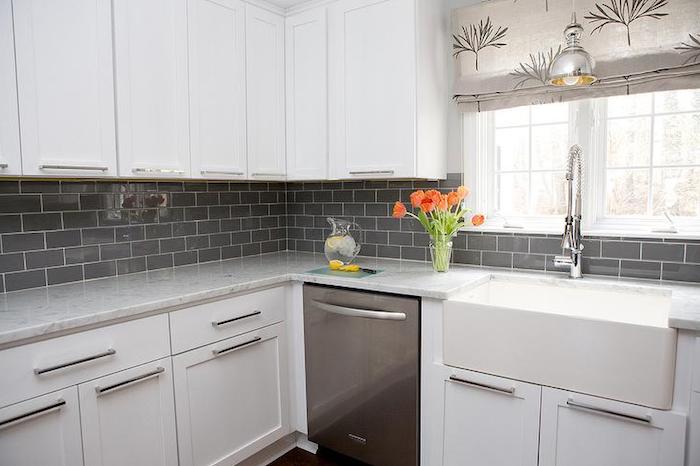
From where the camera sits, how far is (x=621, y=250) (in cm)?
220

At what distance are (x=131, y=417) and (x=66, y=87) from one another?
1.27 metres

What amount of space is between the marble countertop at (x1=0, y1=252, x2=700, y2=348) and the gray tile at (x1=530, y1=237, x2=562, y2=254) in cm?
13

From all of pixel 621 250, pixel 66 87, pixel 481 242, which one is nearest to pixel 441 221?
pixel 481 242

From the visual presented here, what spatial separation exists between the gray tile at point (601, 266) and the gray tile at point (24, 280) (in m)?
2.47

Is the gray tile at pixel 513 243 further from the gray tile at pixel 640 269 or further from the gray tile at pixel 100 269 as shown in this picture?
the gray tile at pixel 100 269

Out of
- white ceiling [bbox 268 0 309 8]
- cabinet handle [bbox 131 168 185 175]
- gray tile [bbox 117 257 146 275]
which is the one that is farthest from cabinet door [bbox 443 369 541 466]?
white ceiling [bbox 268 0 309 8]

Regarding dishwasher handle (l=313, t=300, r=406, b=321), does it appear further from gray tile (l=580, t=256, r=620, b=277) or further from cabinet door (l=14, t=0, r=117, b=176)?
cabinet door (l=14, t=0, r=117, b=176)

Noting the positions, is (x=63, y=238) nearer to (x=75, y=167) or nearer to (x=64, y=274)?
(x=64, y=274)

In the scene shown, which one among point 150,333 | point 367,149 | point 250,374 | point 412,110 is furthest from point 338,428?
point 412,110

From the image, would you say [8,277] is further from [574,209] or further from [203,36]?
[574,209]

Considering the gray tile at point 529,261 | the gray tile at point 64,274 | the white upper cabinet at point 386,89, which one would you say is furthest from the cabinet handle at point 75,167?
the gray tile at point 529,261

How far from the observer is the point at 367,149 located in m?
2.50

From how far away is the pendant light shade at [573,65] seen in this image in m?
1.85

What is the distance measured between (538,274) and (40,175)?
2187mm
